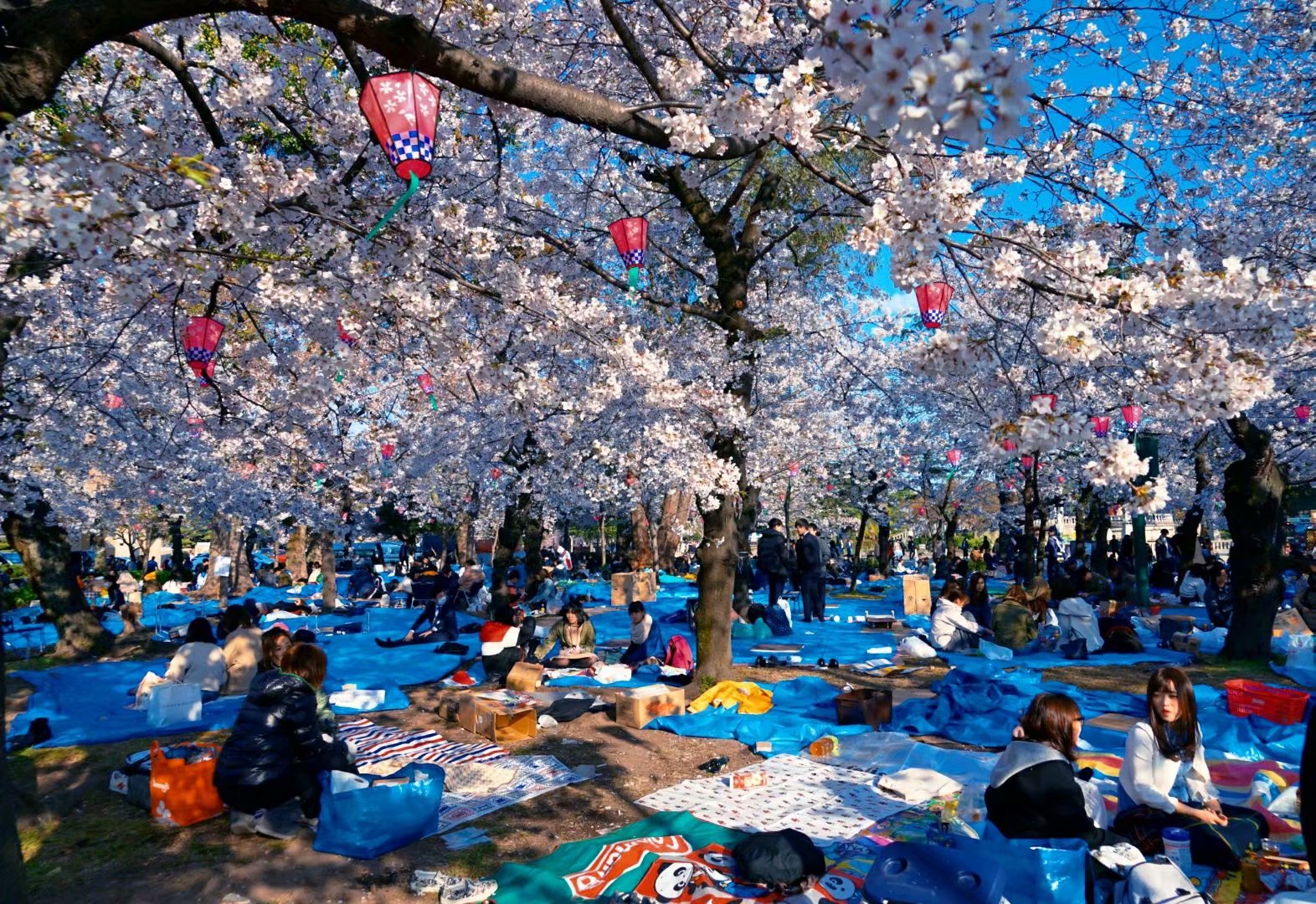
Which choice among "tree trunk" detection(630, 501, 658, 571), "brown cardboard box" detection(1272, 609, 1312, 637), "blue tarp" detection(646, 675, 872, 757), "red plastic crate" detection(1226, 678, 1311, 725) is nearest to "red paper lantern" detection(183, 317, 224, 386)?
"blue tarp" detection(646, 675, 872, 757)

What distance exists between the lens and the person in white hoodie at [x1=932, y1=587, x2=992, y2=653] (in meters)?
11.5

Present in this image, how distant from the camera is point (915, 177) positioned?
439 cm

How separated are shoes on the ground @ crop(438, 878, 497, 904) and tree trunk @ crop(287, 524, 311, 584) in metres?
25.3

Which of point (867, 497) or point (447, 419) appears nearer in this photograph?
point (447, 419)

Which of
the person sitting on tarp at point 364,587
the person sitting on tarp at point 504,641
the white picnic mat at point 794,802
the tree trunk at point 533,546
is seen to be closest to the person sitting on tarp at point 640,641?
the person sitting on tarp at point 504,641

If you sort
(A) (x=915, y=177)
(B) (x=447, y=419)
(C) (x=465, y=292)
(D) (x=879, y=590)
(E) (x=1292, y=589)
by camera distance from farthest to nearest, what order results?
(D) (x=879, y=590)
(E) (x=1292, y=589)
(B) (x=447, y=419)
(C) (x=465, y=292)
(A) (x=915, y=177)

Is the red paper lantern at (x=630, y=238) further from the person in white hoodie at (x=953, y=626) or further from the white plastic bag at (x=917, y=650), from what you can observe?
the white plastic bag at (x=917, y=650)

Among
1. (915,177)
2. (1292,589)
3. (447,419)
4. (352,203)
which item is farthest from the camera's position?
(1292,589)

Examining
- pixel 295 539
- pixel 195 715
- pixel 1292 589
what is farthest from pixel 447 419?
pixel 1292 589

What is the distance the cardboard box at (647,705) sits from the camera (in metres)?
8.21

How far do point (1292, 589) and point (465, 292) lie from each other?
20.1 m

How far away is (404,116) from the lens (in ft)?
14.5

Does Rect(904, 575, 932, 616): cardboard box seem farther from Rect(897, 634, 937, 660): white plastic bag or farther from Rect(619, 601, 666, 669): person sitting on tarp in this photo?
Rect(619, 601, 666, 669): person sitting on tarp

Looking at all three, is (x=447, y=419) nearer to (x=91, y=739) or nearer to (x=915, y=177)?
(x=91, y=739)
